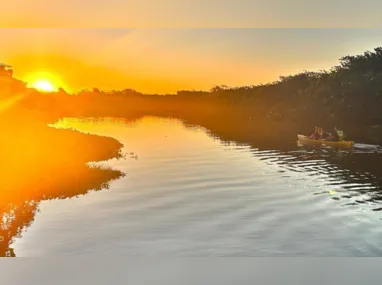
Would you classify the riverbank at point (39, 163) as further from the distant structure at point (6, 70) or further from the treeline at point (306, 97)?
the treeline at point (306, 97)

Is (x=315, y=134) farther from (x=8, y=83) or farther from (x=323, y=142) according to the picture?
(x=8, y=83)

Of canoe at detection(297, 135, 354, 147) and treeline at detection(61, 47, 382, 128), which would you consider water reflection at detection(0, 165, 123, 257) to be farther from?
canoe at detection(297, 135, 354, 147)

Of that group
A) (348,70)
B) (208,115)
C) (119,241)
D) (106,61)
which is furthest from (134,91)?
(348,70)

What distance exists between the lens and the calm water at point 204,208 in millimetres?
2832

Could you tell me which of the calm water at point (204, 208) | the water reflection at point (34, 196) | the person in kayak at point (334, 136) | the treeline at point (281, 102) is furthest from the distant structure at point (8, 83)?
the person in kayak at point (334, 136)

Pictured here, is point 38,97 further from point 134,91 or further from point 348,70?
point 348,70

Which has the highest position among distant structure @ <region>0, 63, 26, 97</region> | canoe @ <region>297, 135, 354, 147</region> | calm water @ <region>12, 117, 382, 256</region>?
distant structure @ <region>0, 63, 26, 97</region>

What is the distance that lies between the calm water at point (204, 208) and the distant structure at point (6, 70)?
A: 1.52ft

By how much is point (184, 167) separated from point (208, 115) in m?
0.46

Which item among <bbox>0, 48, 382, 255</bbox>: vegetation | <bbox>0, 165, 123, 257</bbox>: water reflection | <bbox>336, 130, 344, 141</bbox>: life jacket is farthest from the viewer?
<bbox>336, 130, 344, 141</bbox>: life jacket

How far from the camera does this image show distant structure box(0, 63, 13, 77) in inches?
116

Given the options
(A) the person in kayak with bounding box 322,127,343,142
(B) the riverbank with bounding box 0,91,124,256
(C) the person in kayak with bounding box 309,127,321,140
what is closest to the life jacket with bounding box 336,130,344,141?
(A) the person in kayak with bounding box 322,127,343,142

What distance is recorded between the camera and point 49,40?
3.12 m

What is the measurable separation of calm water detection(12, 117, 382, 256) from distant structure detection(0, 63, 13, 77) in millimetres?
464
